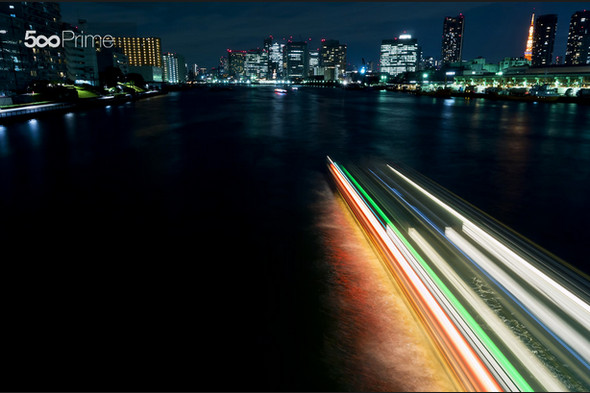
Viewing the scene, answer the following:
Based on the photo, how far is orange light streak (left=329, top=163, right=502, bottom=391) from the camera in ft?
10.2

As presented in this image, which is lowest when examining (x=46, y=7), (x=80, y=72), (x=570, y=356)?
(x=570, y=356)

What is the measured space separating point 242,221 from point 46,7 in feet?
489

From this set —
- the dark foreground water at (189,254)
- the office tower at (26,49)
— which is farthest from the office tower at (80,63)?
the dark foreground water at (189,254)

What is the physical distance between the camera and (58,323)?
447 cm

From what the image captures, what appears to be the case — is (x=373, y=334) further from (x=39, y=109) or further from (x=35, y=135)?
(x=39, y=109)

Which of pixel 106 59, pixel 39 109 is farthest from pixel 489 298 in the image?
pixel 106 59

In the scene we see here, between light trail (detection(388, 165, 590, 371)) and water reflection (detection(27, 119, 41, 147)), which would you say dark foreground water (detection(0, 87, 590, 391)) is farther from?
water reflection (detection(27, 119, 41, 147))

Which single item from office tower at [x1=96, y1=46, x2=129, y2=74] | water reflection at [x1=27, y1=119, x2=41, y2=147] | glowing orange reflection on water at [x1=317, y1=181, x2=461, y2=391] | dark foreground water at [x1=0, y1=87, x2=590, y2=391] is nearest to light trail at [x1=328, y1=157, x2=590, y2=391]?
glowing orange reflection on water at [x1=317, y1=181, x2=461, y2=391]

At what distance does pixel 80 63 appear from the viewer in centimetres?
12544

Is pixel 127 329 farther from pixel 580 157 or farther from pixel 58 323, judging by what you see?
pixel 580 157

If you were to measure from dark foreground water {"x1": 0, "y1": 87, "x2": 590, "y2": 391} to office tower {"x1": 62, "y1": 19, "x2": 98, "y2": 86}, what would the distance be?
12659 centimetres

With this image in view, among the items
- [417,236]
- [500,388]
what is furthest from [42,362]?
[417,236]

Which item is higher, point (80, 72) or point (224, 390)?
point (80, 72)

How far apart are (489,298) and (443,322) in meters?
1.22
